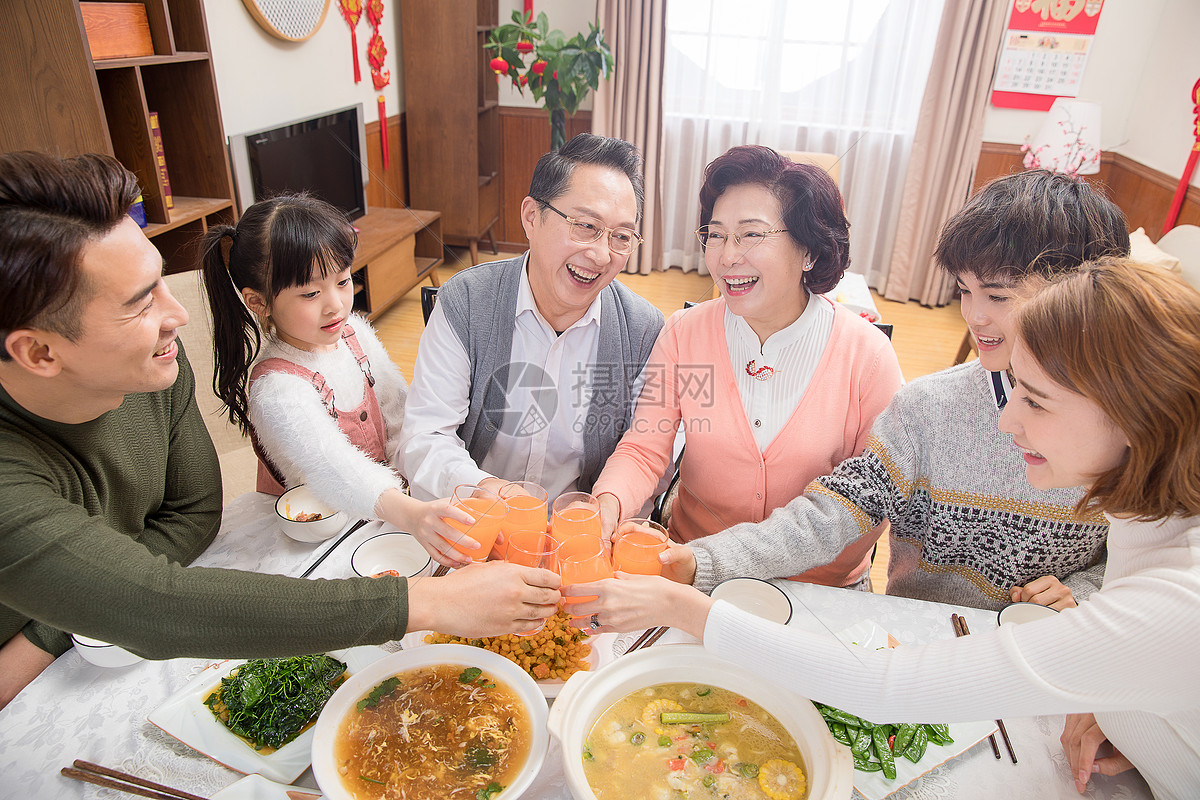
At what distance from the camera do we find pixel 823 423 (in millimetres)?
1562

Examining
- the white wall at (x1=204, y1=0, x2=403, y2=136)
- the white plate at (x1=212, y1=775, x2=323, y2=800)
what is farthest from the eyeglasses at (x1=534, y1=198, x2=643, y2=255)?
the white wall at (x1=204, y1=0, x2=403, y2=136)

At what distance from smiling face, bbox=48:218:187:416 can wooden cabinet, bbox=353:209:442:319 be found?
9.48 feet

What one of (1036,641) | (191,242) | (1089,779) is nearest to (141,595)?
(1036,641)

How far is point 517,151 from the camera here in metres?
5.67

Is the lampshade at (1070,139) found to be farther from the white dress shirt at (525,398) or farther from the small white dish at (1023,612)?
the small white dish at (1023,612)

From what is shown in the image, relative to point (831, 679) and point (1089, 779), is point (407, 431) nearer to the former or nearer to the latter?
point (831, 679)

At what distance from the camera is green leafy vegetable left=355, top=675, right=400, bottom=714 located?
95 cm

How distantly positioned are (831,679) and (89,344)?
1.08m

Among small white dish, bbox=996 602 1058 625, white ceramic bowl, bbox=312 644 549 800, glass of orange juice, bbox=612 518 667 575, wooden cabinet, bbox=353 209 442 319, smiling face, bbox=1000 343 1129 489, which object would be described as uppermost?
smiling face, bbox=1000 343 1129 489

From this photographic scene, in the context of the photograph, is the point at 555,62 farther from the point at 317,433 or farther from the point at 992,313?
the point at 992,313

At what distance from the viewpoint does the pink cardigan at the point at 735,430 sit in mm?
1565

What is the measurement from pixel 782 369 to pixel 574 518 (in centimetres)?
67

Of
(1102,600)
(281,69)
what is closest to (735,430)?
(1102,600)

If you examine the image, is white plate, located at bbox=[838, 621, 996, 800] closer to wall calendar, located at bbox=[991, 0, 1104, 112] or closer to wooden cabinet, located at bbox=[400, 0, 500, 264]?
wooden cabinet, located at bbox=[400, 0, 500, 264]
